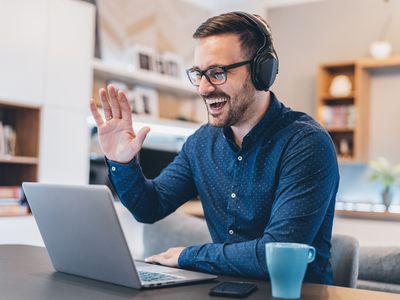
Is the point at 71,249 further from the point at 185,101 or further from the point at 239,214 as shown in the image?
the point at 185,101

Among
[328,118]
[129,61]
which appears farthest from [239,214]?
[328,118]

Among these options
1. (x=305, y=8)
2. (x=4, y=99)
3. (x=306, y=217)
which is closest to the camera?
(x=306, y=217)

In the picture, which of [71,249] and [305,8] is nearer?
[71,249]

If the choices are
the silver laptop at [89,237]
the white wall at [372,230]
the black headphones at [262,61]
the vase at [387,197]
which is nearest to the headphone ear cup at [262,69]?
the black headphones at [262,61]

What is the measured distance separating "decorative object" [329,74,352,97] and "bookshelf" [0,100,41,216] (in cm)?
282

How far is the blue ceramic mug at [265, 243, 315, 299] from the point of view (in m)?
0.97

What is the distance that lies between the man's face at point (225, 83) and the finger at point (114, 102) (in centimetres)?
24

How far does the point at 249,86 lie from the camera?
1646 millimetres

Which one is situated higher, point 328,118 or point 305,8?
point 305,8

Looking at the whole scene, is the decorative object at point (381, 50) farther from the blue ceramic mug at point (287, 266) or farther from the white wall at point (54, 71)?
the blue ceramic mug at point (287, 266)

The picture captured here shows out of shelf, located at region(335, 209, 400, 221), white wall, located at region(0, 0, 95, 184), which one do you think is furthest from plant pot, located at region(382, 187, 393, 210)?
white wall, located at region(0, 0, 95, 184)

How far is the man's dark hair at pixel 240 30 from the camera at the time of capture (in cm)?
163

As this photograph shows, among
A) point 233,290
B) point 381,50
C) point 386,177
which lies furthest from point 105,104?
point 381,50

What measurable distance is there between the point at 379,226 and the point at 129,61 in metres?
2.59
